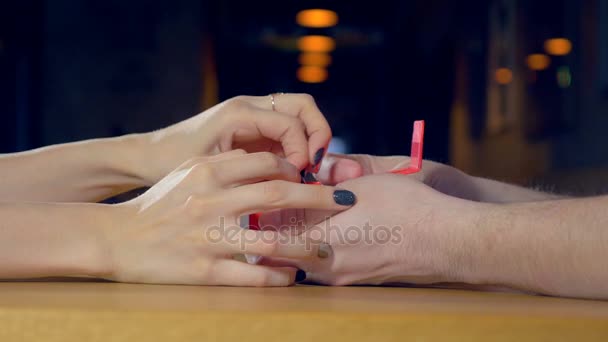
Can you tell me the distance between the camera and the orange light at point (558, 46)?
3.69 meters

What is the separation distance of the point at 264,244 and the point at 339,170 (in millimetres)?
321

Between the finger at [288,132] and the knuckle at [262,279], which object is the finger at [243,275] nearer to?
the knuckle at [262,279]

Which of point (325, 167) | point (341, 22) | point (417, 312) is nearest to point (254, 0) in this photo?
point (341, 22)

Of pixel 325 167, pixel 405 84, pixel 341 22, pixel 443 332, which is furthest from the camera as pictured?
pixel 341 22

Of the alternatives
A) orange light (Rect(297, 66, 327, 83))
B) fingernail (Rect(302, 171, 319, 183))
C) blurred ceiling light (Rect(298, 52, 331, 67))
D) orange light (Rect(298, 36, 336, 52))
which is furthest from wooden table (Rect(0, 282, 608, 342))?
orange light (Rect(297, 66, 327, 83))

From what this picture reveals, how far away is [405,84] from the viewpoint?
744 cm

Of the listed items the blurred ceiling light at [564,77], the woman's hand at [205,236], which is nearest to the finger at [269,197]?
the woman's hand at [205,236]

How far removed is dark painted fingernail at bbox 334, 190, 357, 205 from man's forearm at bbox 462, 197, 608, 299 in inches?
5.4

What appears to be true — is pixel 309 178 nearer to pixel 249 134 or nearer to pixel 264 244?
pixel 249 134

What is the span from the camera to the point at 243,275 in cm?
65

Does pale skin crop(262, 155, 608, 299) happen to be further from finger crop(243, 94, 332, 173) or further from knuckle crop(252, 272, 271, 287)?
finger crop(243, 94, 332, 173)

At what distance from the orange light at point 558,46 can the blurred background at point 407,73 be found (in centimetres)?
1

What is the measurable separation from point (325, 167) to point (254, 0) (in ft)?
22.4

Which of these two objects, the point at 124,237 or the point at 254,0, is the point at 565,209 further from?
the point at 254,0
